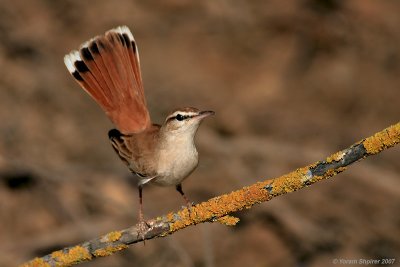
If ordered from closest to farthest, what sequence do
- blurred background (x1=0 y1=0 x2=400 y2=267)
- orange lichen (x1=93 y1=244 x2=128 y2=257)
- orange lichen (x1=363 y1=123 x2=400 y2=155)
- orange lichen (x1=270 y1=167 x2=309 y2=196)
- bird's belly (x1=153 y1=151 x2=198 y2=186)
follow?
orange lichen (x1=363 y1=123 x2=400 y2=155), orange lichen (x1=270 y1=167 x2=309 y2=196), orange lichen (x1=93 y1=244 x2=128 y2=257), bird's belly (x1=153 y1=151 x2=198 y2=186), blurred background (x1=0 y1=0 x2=400 y2=267)

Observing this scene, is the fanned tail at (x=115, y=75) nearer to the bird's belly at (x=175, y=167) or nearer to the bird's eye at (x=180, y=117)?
the bird's eye at (x=180, y=117)

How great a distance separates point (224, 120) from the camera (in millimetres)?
8938

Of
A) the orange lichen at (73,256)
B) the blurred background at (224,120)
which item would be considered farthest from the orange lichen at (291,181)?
the blurred background at (224,120)

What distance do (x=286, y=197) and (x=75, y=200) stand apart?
94.8 inches

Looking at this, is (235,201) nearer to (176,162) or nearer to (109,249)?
(109,249)

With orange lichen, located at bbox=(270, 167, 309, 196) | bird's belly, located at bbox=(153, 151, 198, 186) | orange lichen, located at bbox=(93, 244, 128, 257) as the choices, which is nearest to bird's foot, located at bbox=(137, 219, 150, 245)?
orange lichen, located at bbox=(93, 244, 128, 257)

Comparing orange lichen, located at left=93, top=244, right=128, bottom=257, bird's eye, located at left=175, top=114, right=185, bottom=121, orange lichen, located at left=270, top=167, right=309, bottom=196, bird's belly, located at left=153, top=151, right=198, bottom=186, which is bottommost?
orange lichen, located at left=270, top=167, right=309, bottom=196

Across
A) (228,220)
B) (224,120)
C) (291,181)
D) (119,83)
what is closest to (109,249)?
(228,220)

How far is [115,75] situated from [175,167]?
100 centimetres

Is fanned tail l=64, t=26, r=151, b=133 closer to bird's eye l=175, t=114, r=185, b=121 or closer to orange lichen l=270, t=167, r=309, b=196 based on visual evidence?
bird's eye l=175, t=114, r=185, b=121

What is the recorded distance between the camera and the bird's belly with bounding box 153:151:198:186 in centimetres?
443

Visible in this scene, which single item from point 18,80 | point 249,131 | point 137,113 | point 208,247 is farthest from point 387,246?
point 18,80

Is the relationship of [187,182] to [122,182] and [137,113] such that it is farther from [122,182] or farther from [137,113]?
[137,113]

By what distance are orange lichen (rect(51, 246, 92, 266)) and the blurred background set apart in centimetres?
304
